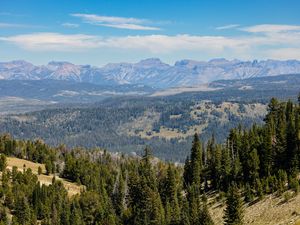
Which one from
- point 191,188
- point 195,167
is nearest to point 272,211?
point 191,188

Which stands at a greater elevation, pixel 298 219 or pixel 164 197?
pixel 298 219

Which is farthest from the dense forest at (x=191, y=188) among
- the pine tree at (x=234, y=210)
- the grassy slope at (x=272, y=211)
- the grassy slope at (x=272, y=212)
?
the grassy slope at (x=272, y=212)

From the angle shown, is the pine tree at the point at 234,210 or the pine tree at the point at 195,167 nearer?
the pine tree at the point at 234,210

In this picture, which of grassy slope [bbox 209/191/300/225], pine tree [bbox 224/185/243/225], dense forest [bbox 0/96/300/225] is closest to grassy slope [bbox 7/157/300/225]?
grassy slope [bbox 209/191/300/225]

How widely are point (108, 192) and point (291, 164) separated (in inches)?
3602

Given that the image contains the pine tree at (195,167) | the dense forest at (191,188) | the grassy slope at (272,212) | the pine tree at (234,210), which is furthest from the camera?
the pine tree at (195,167)

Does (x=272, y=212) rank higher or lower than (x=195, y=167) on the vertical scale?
higher

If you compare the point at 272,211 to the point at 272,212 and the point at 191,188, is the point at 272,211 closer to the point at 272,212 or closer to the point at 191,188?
the point at 272,212

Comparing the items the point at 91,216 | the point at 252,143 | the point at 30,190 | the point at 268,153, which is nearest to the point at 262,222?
the point at 268,153

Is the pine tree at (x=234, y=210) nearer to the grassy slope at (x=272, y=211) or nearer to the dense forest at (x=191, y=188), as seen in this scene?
the dense forest at (x=191, y=188)

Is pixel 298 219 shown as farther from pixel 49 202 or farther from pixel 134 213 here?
pixel 49 202

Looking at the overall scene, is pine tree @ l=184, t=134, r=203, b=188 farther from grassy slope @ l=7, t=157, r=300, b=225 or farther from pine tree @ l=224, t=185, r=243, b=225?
pine tree @ l=224, t=185, r=243, b=225

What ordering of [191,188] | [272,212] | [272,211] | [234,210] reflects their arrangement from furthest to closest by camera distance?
[191,188] → [272,211] → [272,212] → [234,210]

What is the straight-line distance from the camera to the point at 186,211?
111 m
